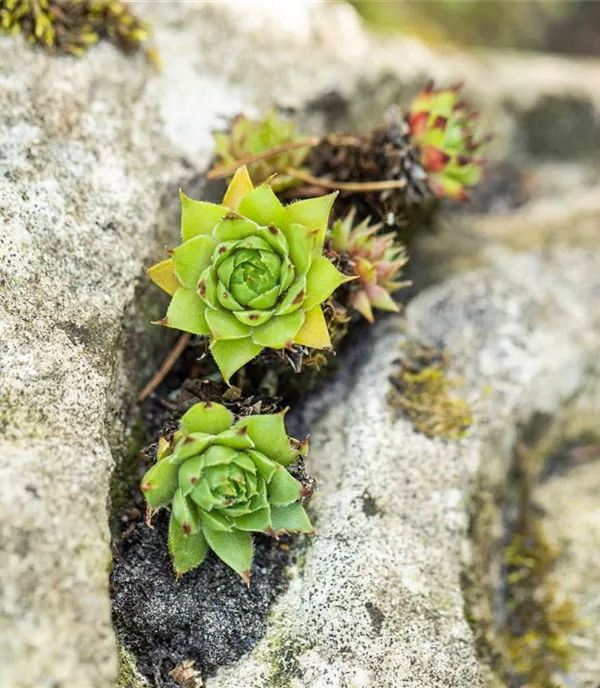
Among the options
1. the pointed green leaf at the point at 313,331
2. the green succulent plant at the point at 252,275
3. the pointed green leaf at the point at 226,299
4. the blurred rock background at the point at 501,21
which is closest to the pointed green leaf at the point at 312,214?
the green succulent plant at the point at 252,275

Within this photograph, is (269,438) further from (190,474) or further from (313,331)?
Answer: (313,331)

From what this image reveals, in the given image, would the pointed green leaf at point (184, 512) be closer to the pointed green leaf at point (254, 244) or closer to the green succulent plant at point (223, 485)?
the green succulent plant at point (223, 485)

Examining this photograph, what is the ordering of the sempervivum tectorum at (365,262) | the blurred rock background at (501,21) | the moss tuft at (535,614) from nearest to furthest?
the sempervivum tectorum at (365,262) < the moss tuft at (535,614) < the blurred rock background at (501,21)

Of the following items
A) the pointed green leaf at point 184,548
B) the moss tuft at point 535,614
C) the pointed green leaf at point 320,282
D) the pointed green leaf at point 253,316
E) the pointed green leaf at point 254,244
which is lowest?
the moss tuft at point 535,614

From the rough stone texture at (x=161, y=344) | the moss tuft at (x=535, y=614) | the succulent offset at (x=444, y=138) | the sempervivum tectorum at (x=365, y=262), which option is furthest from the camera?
the succulent offset at (x=444, y=138)

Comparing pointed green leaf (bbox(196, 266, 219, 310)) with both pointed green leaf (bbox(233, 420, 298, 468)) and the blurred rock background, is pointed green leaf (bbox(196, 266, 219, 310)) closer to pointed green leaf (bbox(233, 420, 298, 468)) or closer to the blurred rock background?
pointed green leaf (bbox(233, 420, 298, 468))

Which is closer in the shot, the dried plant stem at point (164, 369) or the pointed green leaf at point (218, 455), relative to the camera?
the pointed green leaf at point (218, 455)

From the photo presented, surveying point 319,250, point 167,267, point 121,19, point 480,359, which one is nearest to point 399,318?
point 480,359
